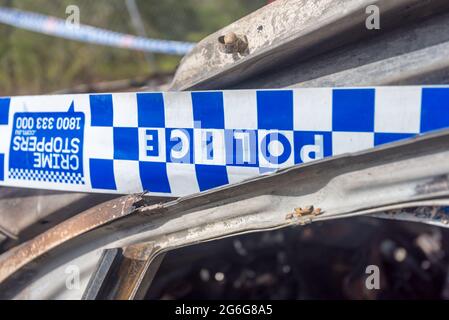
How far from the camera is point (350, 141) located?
1447 millimetres

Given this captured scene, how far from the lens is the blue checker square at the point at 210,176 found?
1604 mm

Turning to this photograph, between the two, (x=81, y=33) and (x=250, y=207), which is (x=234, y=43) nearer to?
(x=250, y=207)

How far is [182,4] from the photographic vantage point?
6.18m

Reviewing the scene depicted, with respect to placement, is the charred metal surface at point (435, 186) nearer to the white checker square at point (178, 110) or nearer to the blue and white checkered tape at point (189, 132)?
the blue and white checkered tape at point (189, 132)

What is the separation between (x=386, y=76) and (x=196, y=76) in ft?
1.94

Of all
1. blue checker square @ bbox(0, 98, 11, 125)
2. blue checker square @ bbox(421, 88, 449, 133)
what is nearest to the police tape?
blue checker square @ bbox(0, 98, 11, 125)

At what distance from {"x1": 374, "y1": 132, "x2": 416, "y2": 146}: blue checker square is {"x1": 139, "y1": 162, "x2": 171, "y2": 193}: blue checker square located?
65 cm

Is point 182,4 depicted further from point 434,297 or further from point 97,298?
point 97,298

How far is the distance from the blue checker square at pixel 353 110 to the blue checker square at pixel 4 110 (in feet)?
3.88

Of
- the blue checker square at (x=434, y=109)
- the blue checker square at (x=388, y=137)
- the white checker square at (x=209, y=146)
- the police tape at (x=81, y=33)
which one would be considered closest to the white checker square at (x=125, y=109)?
the white checker square at (x=209, y=146)

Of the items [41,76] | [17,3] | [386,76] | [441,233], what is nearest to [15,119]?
[386,76]

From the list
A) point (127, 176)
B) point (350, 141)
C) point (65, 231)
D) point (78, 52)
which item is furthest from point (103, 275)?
point (78, 52)

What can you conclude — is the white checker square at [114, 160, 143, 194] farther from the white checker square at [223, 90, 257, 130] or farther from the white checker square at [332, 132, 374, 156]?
the white checker square at [332, 132, 374, 156]

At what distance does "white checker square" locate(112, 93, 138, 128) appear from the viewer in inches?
66.1
